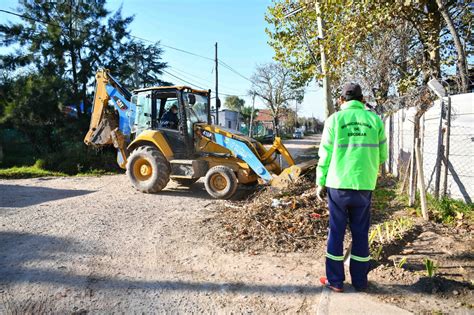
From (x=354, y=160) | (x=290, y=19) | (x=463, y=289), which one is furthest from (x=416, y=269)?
(x=290, y=19)

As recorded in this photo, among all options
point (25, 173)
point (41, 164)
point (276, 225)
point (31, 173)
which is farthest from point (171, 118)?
point (41, 164)

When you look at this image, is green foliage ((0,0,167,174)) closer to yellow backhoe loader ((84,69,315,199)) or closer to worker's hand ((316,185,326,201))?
yellow backhoe loader ((84,69,315,199))

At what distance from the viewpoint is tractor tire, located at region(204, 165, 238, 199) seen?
307 inches

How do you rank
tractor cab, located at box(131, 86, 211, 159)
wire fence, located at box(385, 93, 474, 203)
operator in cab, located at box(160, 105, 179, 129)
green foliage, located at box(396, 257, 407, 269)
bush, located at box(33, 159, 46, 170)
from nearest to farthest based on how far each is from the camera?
green foliage, located at box(396, 257, 407, 269)
wire fence, located at box(385, 93, 474, 203)
tractor cab, located at box(131, 86, 211, 159)
operator in cab, located at box(160, 105, 179, 129)
bush, located at box(33, 159, 46, 170)

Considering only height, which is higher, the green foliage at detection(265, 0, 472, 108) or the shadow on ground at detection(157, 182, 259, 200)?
the green foliage at detection(265, 0, 472, 108)

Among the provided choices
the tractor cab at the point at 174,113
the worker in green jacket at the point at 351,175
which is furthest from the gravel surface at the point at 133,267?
the tractor cab at the point at 174,113

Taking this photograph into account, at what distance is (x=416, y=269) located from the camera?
3.77m

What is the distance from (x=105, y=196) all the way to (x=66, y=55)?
1049 centimetres

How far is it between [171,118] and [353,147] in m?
6.35

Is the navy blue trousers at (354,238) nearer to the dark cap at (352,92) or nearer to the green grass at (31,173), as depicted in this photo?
the dark cap at (352,92)

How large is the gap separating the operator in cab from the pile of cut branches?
3.16 metres

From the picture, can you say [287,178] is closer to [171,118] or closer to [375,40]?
[171,118]

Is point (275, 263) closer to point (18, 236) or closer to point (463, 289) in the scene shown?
point (463, 289)

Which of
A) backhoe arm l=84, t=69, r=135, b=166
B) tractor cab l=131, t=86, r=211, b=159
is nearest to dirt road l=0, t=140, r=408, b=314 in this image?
tractor cab l=131, t=86, r=211, b=159
